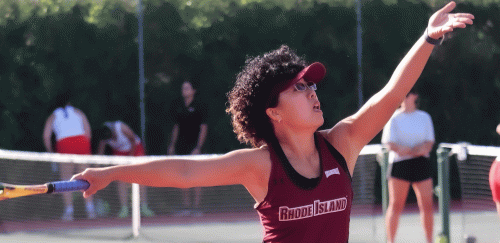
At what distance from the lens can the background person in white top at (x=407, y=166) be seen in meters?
7.32

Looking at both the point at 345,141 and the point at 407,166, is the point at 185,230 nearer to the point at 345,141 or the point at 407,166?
the point at 407,166

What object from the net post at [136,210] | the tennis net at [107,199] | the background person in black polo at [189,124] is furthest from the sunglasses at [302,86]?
the background person in black polo at [189,124]

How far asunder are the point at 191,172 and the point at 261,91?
50 centimetres

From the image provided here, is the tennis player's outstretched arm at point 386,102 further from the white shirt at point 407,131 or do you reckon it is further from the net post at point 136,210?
the net post at point 136,210

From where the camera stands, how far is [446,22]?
3.22 metres

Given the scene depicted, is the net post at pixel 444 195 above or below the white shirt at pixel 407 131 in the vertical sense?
below

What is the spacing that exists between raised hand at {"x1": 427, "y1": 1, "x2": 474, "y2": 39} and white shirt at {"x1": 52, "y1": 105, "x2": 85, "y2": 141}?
7.43 metres

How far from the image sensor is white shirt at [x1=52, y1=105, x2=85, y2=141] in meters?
10.0

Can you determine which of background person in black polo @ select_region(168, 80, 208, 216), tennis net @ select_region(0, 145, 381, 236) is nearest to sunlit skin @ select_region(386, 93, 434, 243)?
tennis net @ select_region(0, 145, 381, 236)

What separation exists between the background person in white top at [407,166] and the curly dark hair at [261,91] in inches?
167

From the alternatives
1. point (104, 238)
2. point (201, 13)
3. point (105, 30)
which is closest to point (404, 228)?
point (104, 238)

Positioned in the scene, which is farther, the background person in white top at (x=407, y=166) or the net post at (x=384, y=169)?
the net post at (x=384, y=169)

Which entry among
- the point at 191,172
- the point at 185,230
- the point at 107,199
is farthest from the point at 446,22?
the point at 107,199

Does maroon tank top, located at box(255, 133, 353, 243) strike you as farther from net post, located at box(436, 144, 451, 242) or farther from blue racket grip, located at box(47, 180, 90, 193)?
net post, located at box(436, 144, 451, 242)
